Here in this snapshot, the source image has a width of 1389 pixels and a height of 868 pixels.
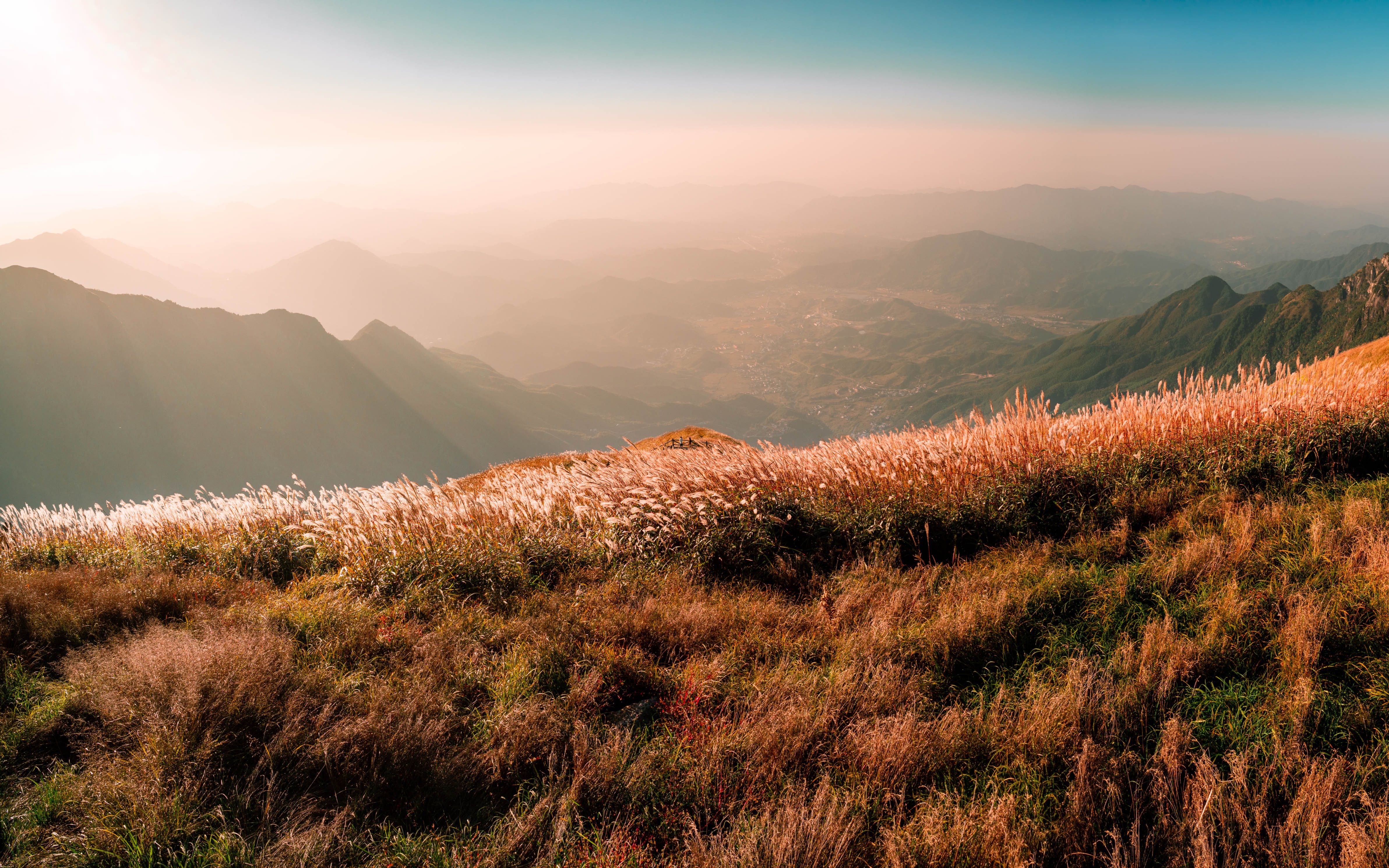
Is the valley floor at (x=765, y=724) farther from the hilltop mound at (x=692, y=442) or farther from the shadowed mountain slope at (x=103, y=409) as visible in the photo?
the shadowed mountain slope at (x=103, y=409)

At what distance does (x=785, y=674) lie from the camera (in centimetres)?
387

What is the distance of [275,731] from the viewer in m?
3.42

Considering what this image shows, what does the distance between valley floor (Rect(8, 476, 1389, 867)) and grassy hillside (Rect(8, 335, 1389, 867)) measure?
0.02 metres

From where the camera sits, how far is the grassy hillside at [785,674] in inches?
104

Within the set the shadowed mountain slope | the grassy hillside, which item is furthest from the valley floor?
the shadowed mountain slope

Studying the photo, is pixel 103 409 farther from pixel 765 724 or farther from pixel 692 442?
pixel 765 724

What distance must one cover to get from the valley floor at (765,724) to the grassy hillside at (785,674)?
0.02 meters

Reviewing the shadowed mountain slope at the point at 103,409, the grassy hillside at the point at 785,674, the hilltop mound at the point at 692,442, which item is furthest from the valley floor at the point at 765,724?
the shadowed mountain slope at the point at 103,409

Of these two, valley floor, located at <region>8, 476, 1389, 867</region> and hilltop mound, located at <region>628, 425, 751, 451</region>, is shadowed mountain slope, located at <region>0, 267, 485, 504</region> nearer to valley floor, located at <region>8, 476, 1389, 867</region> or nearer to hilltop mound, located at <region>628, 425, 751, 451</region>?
hilltop mound, located at <region>628, 425, 751, 451</region>

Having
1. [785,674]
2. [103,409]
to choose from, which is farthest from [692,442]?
[103,409]

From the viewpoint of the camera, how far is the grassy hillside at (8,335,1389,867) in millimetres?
2652

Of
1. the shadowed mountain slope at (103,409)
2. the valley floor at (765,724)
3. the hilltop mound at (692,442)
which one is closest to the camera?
the valley floor at (765,724)

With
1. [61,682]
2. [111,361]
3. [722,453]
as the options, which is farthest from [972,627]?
[111,361]

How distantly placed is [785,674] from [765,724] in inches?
24.8
